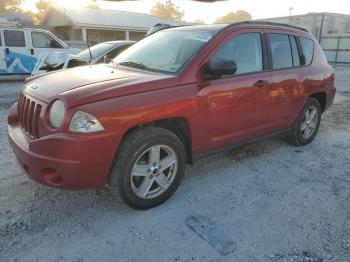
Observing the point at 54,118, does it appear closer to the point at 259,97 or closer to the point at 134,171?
the point at 134,171

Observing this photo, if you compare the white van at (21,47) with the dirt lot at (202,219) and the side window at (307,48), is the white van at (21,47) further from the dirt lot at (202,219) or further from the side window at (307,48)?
the side window at (307,48)

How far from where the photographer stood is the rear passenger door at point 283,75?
14.0 ft

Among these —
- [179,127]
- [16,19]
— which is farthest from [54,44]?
[179,127]

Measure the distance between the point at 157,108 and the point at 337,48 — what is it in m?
27.2

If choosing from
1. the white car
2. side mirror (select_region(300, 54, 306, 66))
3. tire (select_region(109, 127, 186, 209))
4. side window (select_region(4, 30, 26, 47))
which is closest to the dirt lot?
tire (select_region(109, 127, 186, 209))

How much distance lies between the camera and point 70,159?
8.80 ft

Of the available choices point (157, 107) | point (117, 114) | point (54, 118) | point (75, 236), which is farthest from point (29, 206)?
point (157, 107)

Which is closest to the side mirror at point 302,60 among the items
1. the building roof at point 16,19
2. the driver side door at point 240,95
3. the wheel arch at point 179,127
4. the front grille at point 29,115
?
A: the driver side door at point 240,95

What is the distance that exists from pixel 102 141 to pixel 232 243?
1399 mm

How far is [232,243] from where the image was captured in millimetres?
2797

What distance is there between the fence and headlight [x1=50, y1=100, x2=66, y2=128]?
27.3 meters

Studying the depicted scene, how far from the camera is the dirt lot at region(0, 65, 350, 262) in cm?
268

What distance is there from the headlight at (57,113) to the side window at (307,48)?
3686mm

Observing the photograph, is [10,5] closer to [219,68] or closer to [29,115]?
[29,115]
